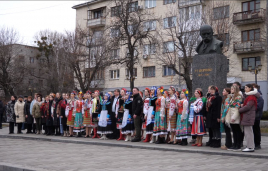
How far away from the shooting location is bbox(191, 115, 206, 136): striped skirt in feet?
41.5

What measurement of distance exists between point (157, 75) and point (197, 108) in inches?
1351

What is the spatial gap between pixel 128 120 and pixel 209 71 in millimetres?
3993

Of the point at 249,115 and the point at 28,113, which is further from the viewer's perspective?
the point at 28,113

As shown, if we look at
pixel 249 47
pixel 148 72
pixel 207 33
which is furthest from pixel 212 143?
pixel 148 72

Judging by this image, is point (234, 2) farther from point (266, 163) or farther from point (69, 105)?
point (266, 163)

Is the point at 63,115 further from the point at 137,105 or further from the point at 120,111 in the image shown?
the point at 137,105

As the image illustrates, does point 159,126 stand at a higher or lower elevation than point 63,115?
lower

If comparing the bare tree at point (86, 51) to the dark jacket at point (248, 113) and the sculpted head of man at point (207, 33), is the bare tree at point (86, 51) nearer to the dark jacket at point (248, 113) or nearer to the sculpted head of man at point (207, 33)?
the sculpted head of man at point (207, 33)

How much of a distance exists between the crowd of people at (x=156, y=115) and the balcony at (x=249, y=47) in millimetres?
23387

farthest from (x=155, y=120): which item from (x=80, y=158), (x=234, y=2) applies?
(x=234, y=2)

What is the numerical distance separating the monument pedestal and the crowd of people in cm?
52

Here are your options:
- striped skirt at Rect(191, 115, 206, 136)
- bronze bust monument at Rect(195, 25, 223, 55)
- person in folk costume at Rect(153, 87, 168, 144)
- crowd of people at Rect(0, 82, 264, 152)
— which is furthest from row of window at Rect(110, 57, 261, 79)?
striped skirt at Rect(191, 115, 206, 136)

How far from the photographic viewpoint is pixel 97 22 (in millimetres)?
52000

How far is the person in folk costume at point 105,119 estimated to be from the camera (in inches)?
636
